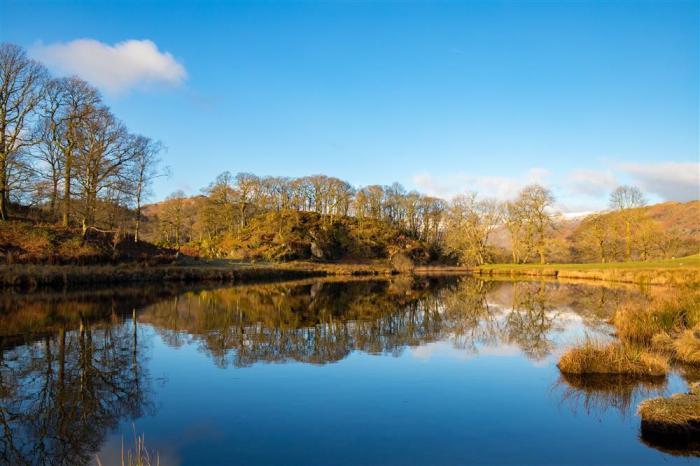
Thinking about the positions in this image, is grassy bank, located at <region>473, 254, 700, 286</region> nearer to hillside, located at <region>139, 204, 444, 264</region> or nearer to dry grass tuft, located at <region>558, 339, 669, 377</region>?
dry grass tuft, located at <region>558, 339, 669, 377</region>

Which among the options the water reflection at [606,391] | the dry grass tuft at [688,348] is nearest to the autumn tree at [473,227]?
the dry grass tuft at [688,348]

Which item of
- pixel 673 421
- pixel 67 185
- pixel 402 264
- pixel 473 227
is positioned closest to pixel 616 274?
pixel 473 227

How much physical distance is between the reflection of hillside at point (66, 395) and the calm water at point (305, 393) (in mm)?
41

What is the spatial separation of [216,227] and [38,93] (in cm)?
4791

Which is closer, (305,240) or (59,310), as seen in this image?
(59,310)

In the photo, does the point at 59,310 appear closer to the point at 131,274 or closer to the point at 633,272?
the point at 131,274

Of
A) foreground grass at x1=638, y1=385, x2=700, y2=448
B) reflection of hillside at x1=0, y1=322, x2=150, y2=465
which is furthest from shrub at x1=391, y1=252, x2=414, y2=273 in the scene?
foreground grass at x1=638, y1=385, x2=700, y2=448

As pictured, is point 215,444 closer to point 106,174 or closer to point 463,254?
point 106,174

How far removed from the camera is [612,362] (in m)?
11.4

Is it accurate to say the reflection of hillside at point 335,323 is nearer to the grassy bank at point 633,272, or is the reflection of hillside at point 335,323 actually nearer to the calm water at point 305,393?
the calm water at point 305,393

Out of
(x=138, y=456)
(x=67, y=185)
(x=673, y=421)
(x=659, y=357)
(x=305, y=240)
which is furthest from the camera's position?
(x=305, y=240)

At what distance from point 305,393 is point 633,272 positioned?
1620 inches

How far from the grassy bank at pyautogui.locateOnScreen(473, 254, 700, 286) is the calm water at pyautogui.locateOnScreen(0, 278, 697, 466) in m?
16.8

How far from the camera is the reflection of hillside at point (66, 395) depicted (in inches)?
280
